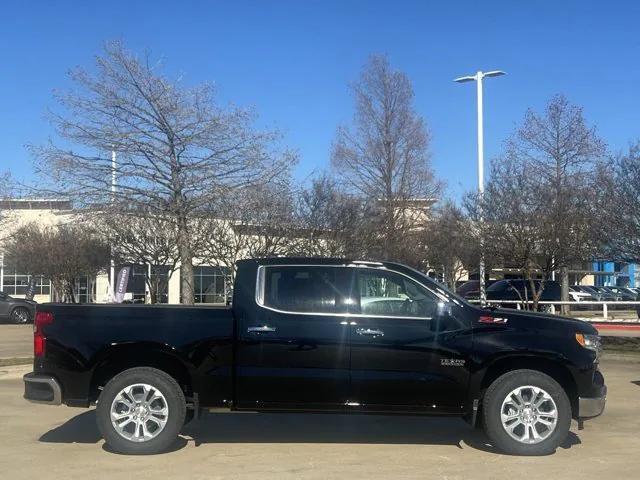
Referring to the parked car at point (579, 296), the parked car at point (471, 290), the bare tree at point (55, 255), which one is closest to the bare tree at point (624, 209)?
the parked car at point (471, 290)

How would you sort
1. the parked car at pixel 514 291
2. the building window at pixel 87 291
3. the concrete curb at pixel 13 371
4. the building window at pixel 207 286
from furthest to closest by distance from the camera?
the building window at pixel 87 291
the building window at pixel 207 286
the parked car at pixel 514 291
the concrete curb at pixel 13 371

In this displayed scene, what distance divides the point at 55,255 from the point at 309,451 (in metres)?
22.9

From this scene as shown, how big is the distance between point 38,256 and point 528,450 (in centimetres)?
2471

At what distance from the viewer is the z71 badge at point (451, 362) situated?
22.0ft

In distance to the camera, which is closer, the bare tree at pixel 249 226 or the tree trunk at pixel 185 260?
the tree trunk at pixel 185 260

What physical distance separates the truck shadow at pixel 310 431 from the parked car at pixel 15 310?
817 inches

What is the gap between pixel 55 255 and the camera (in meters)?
27.4

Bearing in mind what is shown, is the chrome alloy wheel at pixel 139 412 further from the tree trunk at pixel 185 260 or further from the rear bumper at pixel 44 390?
the tree trunk at pixel 185 260

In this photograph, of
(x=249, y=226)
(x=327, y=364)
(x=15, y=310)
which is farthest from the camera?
(x=15, y=310)

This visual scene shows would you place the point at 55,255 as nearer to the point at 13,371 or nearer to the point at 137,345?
the point at 13,371

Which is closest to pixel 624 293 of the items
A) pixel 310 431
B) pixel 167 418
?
pixel 310 431

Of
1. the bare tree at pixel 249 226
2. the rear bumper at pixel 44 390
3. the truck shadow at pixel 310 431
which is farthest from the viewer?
the bare tree at pixel 249 226

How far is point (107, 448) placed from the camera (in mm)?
6949

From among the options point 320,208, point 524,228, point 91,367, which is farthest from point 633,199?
point 91,367
